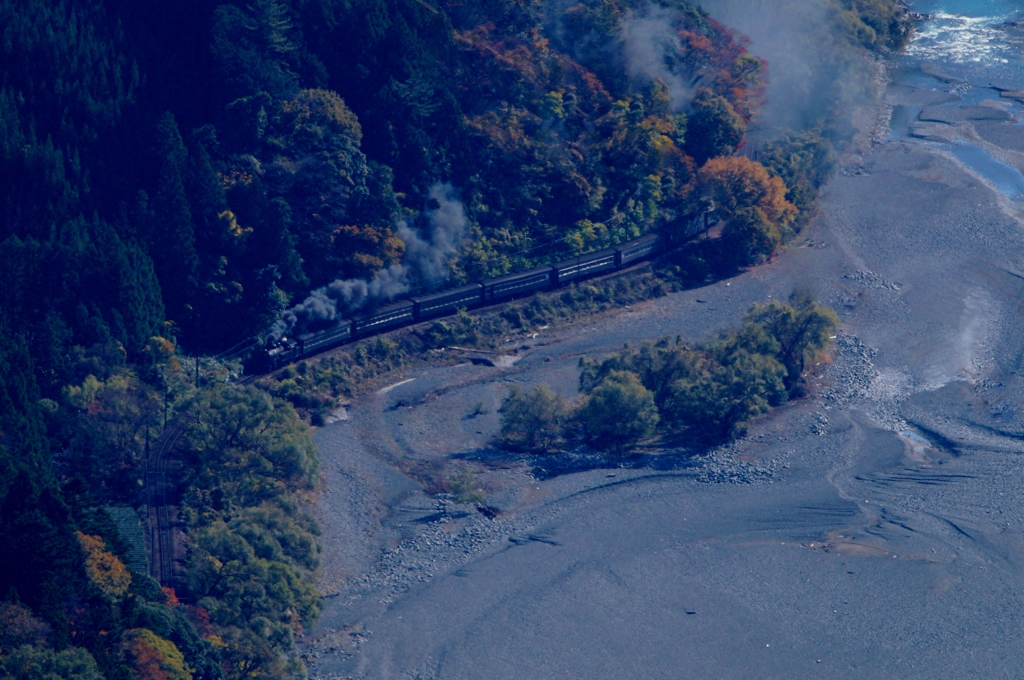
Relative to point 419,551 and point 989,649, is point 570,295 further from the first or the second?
point 989,649

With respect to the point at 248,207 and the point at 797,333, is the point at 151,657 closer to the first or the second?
the point at 248,207

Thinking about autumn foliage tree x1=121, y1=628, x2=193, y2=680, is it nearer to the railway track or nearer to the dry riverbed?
the dry riverbed

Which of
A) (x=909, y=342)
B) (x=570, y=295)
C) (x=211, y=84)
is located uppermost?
(x=211, y=84)

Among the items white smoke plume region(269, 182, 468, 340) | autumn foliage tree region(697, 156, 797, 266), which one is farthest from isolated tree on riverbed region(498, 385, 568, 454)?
autumn foliage tree region(697, 156, 797, 266)

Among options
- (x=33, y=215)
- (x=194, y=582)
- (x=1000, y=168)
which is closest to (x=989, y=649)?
(x=194, y=582)

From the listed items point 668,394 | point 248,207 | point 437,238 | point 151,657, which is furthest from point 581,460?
point 151,657

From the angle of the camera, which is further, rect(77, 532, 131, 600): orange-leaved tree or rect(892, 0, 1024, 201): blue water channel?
rect(892, 0, 1024, 201): blue water channel

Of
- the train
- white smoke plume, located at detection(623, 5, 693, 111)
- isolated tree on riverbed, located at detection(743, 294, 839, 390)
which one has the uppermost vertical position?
white smoke plume, located at detection(623, 5, 693, 111)
